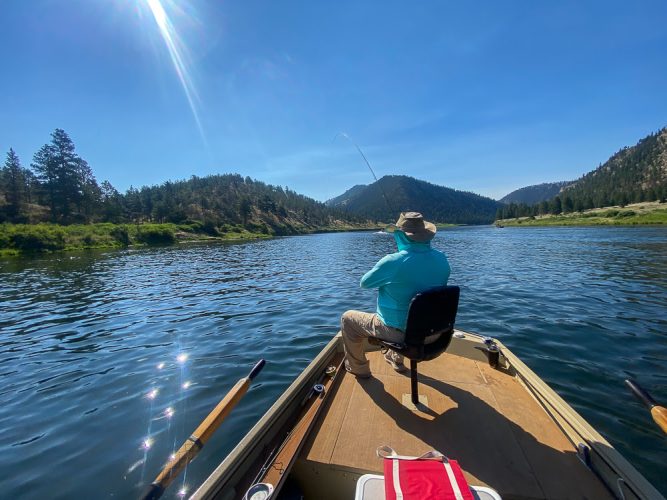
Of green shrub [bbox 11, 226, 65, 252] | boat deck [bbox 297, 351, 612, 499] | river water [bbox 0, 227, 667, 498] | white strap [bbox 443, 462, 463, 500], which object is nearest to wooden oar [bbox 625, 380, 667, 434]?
boat deck [bbox 297, 351, 612, 499]

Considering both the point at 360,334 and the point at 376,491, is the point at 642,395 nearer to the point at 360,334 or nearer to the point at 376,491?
the point at 376,491

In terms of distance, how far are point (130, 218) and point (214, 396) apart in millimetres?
142556

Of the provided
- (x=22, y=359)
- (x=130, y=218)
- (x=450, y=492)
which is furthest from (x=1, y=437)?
(x=130, y=218)

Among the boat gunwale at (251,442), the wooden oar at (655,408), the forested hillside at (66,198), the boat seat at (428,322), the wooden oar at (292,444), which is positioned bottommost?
the wooden oar at (292,444)

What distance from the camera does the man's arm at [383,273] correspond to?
15.7 ft

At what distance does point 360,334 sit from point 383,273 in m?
1.44

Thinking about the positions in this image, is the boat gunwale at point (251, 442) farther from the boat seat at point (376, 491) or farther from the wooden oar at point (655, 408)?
the wooden oar at point (655, 408)

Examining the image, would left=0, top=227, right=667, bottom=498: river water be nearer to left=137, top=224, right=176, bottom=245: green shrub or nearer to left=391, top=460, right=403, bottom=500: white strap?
left=391, top=460, right=403, bottom=500: white strap

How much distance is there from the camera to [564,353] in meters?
9.22

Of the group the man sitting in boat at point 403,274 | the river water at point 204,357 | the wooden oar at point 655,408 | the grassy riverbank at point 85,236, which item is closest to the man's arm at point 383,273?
the man sitting in boat at point 403,274

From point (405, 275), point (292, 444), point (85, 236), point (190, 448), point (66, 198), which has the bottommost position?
point (292, 444)

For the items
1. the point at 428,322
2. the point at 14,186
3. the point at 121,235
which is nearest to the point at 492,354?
the point at 428,322

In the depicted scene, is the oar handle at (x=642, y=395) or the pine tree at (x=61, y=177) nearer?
the oar handle at (x=642, y=395)

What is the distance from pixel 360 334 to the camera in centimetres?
566
